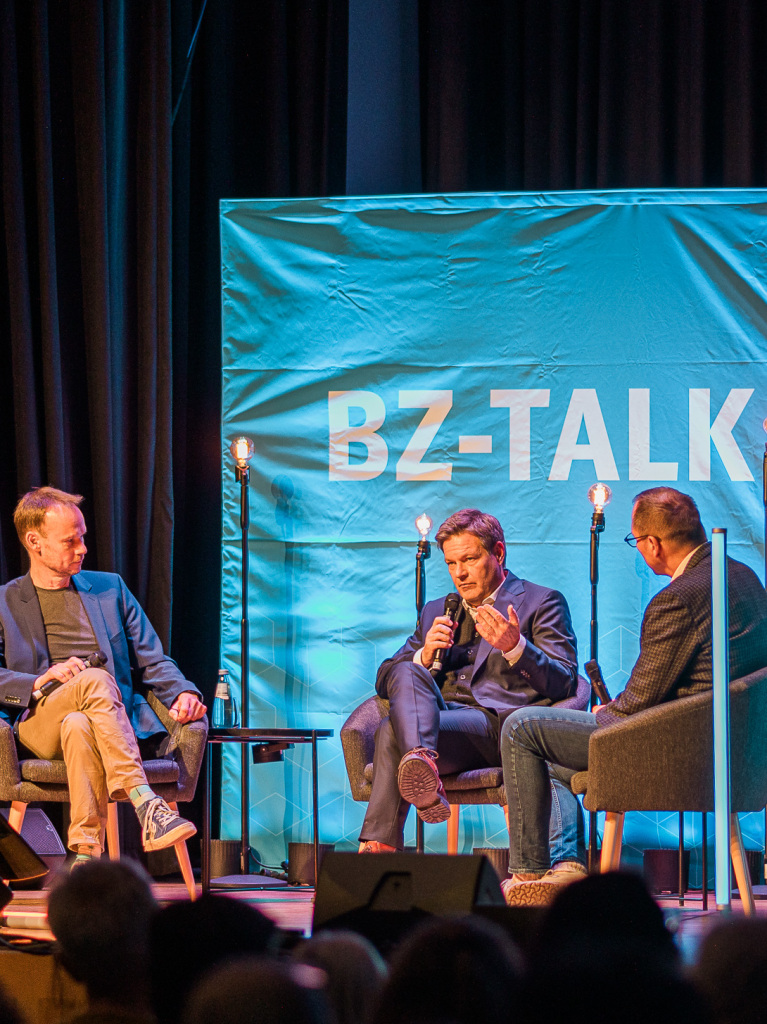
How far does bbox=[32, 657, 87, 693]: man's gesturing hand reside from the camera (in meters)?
3.80

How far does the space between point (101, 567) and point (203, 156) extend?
1.75 meters

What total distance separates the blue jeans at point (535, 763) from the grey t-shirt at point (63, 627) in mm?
1559

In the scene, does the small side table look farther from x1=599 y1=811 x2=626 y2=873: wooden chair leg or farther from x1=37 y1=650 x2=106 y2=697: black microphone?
x1=599 y1=811 x2=626 y2=873: wooden chair leg

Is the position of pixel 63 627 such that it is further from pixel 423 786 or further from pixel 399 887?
pixel 399 887

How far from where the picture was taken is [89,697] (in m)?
3.73

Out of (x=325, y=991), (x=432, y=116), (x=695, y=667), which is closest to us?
(x=325, y=991)

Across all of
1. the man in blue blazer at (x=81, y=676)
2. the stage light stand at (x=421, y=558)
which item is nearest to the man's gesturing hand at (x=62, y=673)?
the man in blue blazer at (x=81, y=676)

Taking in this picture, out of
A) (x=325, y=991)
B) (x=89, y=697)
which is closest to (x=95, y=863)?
(x=325, y=991)

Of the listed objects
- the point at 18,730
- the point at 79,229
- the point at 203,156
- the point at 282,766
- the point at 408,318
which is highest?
the point at 203,156

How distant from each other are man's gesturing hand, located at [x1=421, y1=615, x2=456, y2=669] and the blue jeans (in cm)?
59

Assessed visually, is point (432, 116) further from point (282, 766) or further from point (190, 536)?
point (282, 766)

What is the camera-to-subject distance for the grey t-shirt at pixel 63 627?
4.14 metres

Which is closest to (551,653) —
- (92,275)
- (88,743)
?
(88,743)

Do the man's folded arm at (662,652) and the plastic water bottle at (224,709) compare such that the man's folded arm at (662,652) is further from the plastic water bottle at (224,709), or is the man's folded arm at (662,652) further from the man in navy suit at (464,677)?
the plastic water bottle at (224,709)
